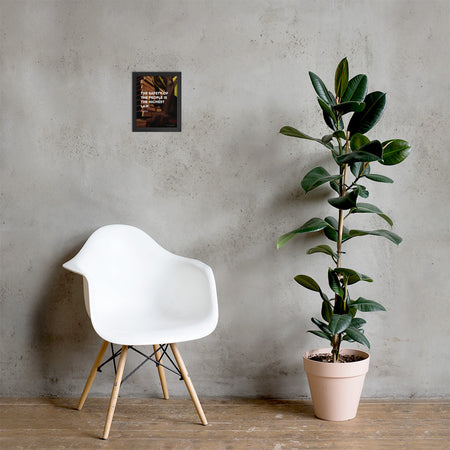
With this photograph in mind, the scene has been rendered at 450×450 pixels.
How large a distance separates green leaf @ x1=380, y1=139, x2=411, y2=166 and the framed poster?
108 cm

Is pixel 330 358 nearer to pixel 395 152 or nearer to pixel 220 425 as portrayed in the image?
pixel 220 425

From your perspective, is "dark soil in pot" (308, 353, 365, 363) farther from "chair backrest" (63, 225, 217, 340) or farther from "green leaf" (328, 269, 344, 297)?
"chair backrest" (63, 225, 217, 340)

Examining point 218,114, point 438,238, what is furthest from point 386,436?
point 218,114

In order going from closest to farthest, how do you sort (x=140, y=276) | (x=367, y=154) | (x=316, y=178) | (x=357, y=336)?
(x=367, y=154) < (x=357, y=336) < (x=316, y=178) < (x=140, y=276)

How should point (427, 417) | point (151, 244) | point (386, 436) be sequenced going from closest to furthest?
1. point (386, 436)
2. point (427, 417)
3. point (151, 244)

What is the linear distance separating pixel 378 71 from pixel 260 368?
1712 mm

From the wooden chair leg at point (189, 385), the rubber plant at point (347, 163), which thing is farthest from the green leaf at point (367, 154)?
the wooden chair leg at point (189, 385)

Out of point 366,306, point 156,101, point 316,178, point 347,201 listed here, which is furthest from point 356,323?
point 156,101

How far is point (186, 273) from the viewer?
8.26 ft

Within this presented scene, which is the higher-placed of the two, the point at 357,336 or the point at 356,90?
the point at 356,90

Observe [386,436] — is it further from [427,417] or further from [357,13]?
[357,13]

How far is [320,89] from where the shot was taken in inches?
90.6

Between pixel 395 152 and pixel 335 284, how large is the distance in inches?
26.4

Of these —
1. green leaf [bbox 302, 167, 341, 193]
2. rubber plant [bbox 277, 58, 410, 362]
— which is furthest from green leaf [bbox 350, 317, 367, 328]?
green leaf [bbox 302, 167, 341, 193]
